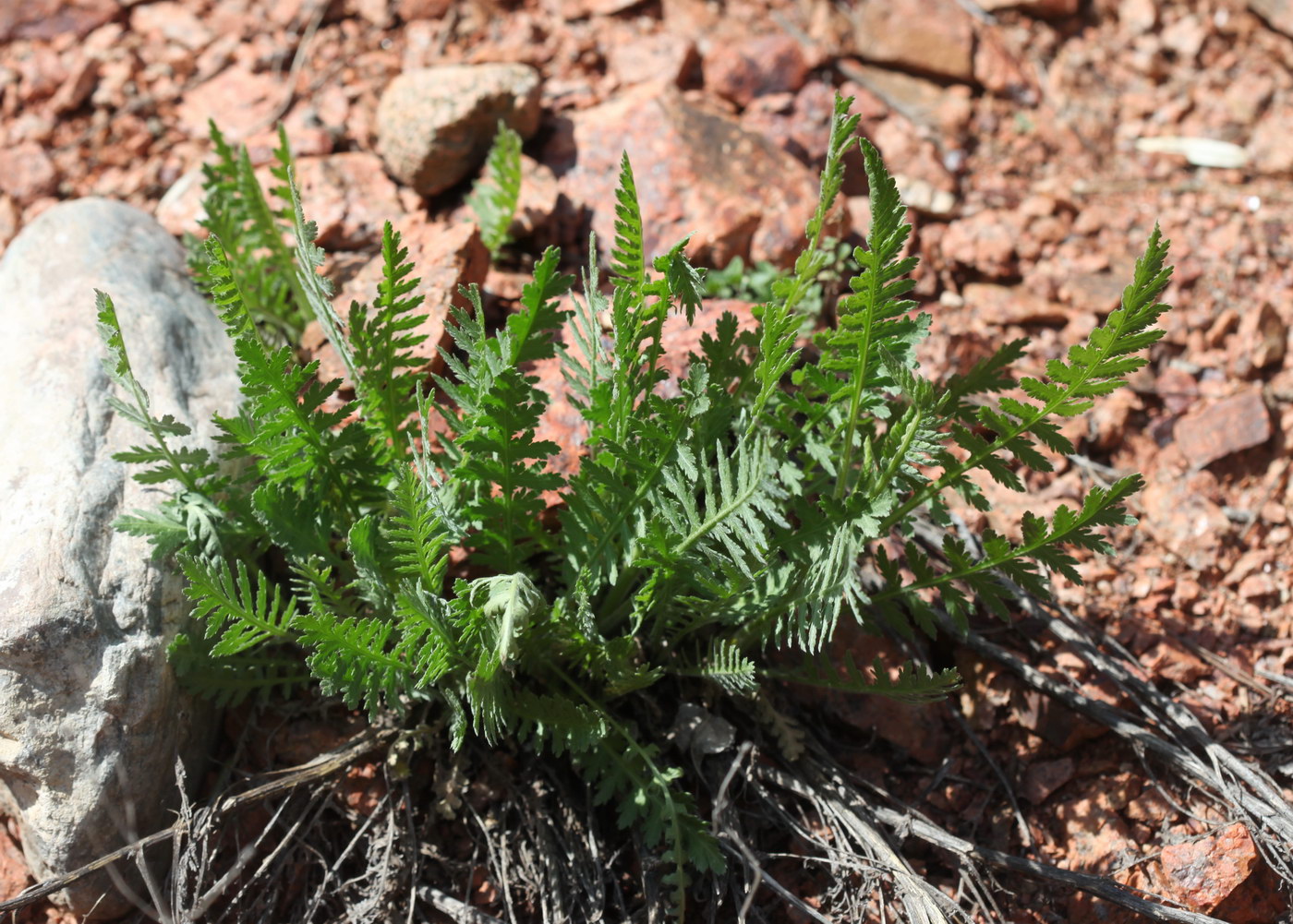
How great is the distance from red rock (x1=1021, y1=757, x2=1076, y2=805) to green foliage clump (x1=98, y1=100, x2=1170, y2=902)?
1.40 ft

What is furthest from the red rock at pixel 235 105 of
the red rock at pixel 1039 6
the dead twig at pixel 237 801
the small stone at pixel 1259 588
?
the small stone at pixel 1259 588

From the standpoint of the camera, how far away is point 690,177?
3.19m

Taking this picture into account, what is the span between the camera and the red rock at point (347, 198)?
315 centimetres

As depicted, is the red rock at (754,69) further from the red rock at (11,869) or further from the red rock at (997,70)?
the red rock at (11,869)

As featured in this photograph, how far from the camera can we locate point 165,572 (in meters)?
2.24

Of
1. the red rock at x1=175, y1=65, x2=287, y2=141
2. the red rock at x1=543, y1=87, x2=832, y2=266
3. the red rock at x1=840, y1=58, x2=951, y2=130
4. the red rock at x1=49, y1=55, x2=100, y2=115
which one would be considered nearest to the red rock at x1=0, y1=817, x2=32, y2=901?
the red rock at x1=543, y1=87, x2=832, y2=266

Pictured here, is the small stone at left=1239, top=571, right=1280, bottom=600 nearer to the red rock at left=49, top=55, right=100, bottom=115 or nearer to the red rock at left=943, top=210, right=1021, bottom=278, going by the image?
the red rock at left=943, top=210, right=1021, bottom=278

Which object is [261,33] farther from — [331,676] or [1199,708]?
[1199,708]

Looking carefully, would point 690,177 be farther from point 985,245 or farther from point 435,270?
point 985,245

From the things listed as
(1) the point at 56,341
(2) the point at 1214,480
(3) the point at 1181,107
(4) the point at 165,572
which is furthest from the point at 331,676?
(3) the point at 1181,107

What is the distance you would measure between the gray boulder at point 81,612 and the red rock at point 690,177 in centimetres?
137

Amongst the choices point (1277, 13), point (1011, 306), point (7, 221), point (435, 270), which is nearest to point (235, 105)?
point (7, 221)

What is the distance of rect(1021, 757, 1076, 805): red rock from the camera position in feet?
8.16

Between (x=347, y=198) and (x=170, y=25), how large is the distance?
1413 millimetres
